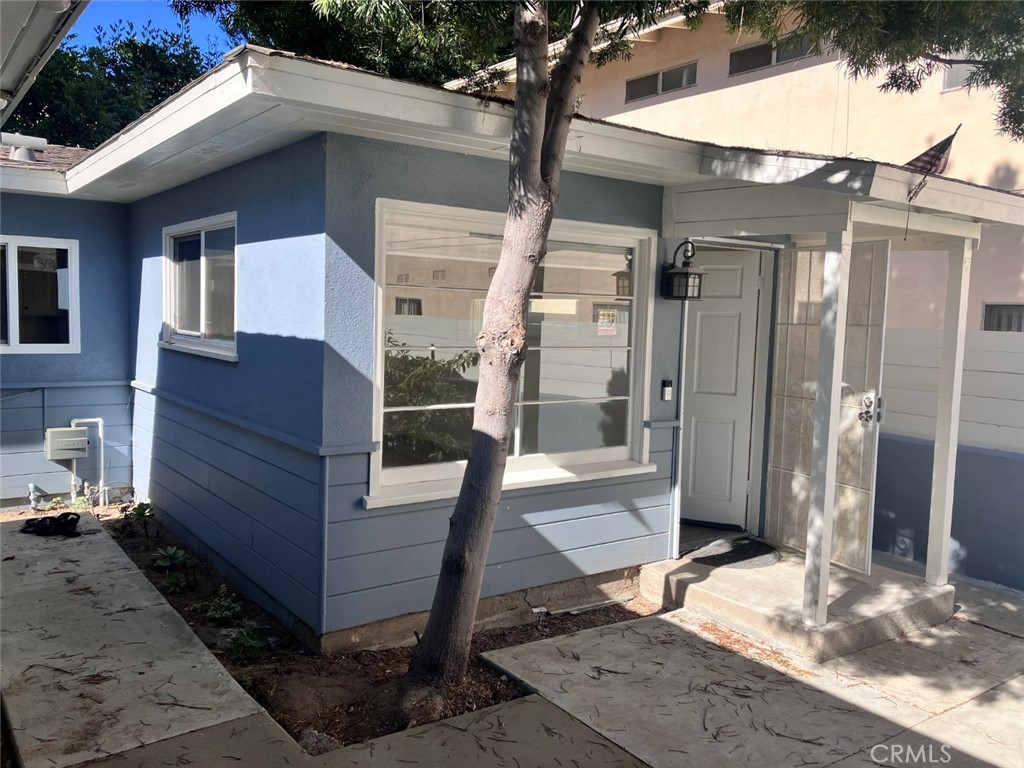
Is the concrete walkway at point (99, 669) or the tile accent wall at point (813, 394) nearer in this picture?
the concrete walkway at point (99, 669)

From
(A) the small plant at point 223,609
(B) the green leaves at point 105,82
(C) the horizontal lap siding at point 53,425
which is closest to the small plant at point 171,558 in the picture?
(A) the small plant at point 223,609

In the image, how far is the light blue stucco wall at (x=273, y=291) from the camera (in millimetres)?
4410

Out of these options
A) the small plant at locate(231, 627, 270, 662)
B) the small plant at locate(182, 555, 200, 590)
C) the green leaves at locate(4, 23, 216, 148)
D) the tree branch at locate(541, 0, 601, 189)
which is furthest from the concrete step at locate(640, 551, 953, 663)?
the green leaves at locate(4, 23, 216, 148)

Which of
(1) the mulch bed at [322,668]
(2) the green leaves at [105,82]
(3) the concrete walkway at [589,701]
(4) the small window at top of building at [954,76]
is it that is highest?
(2) the green leaves at [105,82]

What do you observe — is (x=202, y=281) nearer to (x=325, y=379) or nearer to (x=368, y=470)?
(x=325, y=379)

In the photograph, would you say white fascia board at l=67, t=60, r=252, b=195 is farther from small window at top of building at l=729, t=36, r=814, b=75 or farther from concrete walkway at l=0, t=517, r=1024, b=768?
small window at top of building at l=729, t=36, r=814, b=75

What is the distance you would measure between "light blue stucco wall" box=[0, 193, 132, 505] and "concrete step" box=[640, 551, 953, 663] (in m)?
5.26

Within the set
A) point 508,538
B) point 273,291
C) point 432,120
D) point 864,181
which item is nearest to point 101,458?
point 273,291

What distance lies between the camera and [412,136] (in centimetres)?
431

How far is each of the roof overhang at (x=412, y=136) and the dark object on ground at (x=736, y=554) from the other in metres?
2.57

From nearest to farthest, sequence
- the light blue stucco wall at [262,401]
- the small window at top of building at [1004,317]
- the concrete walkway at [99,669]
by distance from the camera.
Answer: the concrete walkway at [99,669]
the light blue stucco wall at [262,401]
the small window at top of building at [1004,317]

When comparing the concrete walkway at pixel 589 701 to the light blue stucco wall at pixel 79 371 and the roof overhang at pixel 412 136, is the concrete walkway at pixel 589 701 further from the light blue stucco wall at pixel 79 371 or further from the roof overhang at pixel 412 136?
the roof overhang at pixel 412 136

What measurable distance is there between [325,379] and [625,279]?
2.35 metres

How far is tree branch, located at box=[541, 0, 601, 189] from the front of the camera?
367cm
